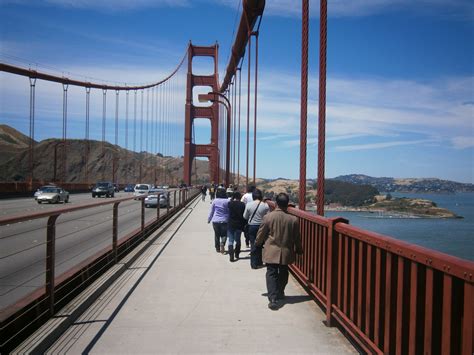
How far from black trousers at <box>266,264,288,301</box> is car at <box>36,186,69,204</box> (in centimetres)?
2785

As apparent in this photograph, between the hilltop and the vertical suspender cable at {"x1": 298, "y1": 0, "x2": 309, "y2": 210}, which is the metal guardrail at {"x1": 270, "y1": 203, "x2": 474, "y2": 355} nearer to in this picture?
the vertical suspender cable at {"x1": 298, "y1": 0, "x2": 309, "y2": 210}

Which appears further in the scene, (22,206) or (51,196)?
(51,196)

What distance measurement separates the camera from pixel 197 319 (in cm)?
525

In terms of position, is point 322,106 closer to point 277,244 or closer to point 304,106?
point 304,106

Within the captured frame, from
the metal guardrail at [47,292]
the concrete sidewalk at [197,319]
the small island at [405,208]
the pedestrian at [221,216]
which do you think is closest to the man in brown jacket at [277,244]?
the concrete sidewalk at [197,319]

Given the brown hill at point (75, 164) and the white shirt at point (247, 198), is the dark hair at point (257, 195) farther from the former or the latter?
the brown hill at point (75, 164)

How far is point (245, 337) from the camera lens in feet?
15.2

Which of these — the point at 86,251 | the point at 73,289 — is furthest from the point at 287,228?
the point at 86,251

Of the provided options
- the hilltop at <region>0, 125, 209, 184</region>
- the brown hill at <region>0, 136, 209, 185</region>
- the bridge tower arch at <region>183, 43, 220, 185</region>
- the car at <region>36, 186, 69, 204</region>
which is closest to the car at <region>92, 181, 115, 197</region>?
the car at <region>36, 186, 69, 204</region>

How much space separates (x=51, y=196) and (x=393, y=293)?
30.8 m

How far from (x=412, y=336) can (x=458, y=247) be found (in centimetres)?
612

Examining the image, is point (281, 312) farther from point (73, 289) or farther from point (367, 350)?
point (73, 289)

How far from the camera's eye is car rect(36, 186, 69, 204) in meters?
31.2

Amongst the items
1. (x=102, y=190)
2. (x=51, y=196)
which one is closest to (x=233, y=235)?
(x=51, y=196)
